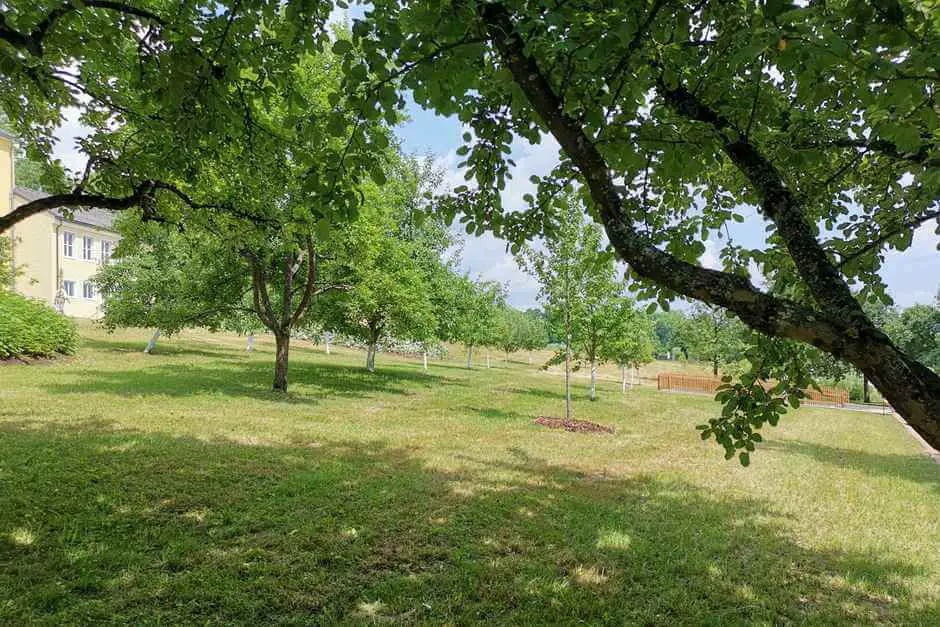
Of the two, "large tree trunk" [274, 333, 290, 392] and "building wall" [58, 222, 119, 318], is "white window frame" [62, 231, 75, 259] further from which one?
"large tree trunk" [274, 333, 290, 392]

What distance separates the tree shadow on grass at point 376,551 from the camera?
413 cm

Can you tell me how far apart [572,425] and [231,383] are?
11.6 metres

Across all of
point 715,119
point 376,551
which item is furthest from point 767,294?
point 376,551

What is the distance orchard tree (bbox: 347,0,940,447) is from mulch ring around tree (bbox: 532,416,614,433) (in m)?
10.7

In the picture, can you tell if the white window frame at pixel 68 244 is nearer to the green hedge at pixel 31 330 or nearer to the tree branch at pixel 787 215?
the green hedge at pixel 31 330

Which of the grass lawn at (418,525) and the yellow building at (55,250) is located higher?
the yellow building at (55,250)

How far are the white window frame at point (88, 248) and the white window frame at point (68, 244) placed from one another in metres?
1.03

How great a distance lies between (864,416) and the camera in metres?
26.9

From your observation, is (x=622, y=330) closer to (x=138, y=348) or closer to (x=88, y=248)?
(x=138, y=348)

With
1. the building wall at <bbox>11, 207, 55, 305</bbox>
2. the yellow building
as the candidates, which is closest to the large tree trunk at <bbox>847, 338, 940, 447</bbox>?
the yellow building

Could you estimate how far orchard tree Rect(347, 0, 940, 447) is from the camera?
2176mm

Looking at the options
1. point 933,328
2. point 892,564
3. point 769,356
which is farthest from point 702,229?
point 933,328

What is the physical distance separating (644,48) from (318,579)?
4.94 m

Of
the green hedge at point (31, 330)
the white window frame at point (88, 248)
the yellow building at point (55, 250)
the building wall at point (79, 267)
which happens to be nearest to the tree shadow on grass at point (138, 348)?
the green hedge at point (31, 330)
